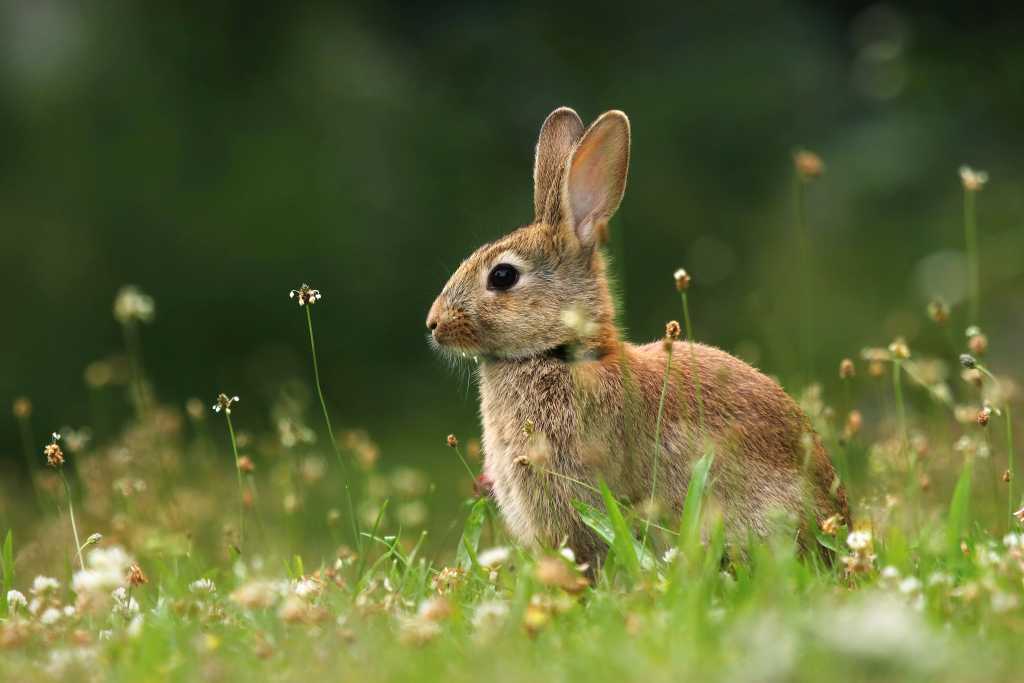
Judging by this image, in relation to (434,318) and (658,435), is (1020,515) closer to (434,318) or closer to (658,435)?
(658,435)

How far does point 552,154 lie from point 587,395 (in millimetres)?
1252

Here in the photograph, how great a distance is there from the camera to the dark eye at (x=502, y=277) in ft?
19.0

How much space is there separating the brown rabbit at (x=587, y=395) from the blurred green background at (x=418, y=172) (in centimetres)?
490

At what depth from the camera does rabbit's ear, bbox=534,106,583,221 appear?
5.94 m

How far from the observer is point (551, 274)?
5.79 metres

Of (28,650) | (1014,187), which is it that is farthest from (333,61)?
(28,650)

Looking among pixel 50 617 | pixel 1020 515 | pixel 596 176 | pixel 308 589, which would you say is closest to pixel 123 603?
pixel 50 617

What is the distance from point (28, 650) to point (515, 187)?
867cm

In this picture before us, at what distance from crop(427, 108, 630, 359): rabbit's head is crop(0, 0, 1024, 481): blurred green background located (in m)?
4.86

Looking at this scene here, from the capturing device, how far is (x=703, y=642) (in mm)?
3383

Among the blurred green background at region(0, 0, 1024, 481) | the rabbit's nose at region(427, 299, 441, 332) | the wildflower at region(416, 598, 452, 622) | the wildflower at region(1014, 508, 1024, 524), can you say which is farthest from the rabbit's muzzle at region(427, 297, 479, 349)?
the blurred green background at region(0, 0, 1024, 481)

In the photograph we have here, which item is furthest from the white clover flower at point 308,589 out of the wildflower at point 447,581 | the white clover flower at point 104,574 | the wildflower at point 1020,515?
the wildflower at point 1020,515

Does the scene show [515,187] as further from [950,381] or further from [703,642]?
[703,642]

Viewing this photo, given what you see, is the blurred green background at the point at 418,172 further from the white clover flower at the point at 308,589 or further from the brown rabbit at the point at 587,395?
the white clover flower at the point at 308,589
